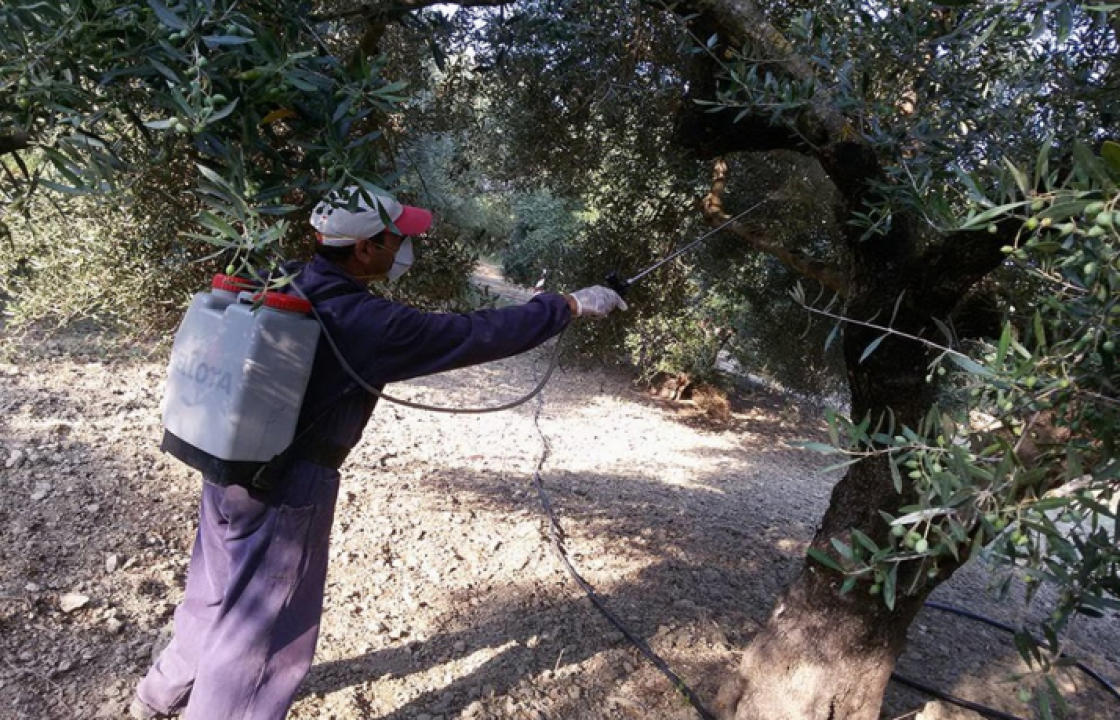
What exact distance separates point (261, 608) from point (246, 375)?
711 millimetres

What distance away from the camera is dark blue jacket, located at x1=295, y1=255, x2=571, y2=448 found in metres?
2.04

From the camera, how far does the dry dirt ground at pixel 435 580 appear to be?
2.91m

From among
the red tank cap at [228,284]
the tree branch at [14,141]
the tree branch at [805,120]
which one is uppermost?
the tree branch at [805,120]

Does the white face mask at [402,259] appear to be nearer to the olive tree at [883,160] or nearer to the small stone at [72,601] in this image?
the olive tree at [883,160]

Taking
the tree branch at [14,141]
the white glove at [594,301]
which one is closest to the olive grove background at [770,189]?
the tree branch at [14,141]

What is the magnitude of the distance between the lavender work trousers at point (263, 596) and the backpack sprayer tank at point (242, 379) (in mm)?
194

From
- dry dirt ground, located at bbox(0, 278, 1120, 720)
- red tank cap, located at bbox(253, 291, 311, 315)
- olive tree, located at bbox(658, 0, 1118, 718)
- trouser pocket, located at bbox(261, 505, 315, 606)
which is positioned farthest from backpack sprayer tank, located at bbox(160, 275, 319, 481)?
olive tree, located at bbox(658, 0, 1118, 718)

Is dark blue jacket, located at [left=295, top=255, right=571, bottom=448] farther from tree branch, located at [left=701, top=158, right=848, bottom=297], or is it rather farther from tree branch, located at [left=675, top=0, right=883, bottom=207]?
tree branch, located at [left=701, top=158, right=848, bottom=297]

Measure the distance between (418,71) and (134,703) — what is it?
129 inches

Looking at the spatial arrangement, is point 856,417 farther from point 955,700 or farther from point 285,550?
point 285,550

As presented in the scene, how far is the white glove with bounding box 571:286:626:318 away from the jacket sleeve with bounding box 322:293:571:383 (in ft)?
0.85

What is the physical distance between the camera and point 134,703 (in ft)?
8.22

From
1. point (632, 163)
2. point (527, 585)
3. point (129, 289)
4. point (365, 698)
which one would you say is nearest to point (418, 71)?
point (632, 163)

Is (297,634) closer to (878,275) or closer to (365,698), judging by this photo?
(365,698)
